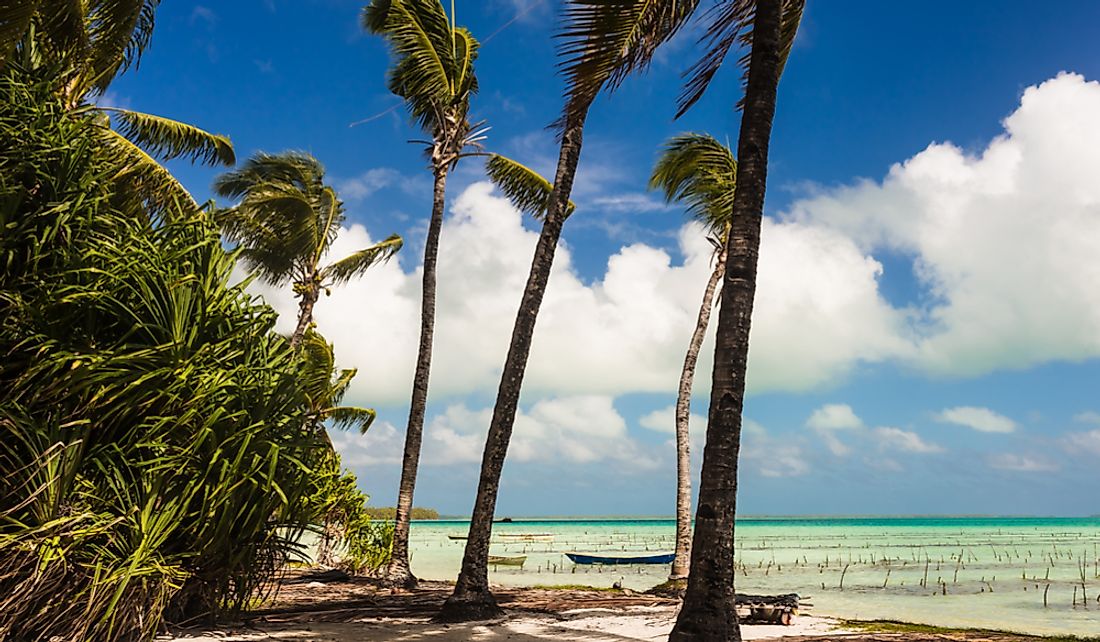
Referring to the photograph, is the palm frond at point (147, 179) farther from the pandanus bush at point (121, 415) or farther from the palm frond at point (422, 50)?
the pandanus bush at point (121, 415)

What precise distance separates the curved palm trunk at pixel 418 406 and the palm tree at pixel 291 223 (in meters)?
6.24

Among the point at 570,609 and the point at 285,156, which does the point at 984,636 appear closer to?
the point at 570,609

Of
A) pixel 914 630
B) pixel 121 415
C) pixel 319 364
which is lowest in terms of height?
pixel 914 630

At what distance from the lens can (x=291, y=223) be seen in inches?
918

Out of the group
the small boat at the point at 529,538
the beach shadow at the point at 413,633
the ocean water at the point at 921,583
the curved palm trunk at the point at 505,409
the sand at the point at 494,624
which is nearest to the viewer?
the beach shadow at the point at 413,633

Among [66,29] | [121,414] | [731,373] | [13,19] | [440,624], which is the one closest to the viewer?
[121,414]

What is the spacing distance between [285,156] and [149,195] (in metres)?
8.25

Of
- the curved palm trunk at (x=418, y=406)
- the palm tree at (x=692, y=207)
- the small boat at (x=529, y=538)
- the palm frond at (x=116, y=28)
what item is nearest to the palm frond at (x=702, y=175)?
the palm tree at (x=692, y=207)

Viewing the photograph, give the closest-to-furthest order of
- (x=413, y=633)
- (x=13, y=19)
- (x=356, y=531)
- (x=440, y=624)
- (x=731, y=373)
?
(x=13, y=19) → (x=731, y=373) → (x=413, y=633) → (x=440, y=624) → (x=356, y=531)

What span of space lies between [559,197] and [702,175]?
922cm

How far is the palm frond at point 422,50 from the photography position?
672 inches

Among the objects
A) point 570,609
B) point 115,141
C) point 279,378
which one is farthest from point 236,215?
point 279,378

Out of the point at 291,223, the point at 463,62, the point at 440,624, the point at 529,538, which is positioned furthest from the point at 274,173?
the point at 529,538

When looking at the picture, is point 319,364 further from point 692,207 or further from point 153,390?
point 153,390
